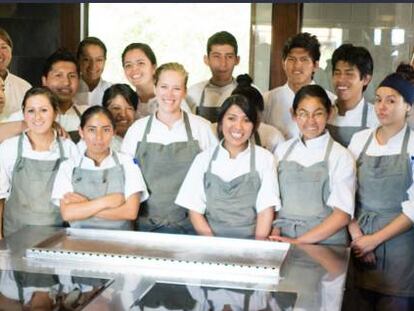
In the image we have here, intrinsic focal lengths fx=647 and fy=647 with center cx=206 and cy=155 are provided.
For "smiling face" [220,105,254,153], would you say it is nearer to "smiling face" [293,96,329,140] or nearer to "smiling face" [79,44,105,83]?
"smiling face" [293,96,329,140]

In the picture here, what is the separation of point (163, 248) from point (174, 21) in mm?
1380

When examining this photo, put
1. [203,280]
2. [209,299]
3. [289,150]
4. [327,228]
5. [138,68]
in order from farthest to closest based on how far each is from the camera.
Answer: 1. [138,68]
2. [289,150]
3. [327,228]
4. [203,280]
5. [209,299]

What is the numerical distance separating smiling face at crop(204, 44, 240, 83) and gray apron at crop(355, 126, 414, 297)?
69cm

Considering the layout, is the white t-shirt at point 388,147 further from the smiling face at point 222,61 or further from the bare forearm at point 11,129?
the bare forearm at point 11,129

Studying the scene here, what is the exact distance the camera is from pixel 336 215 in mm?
1969

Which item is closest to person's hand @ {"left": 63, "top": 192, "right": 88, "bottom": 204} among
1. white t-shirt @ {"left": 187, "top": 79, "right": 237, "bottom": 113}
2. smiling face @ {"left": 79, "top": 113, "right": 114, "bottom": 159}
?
smiling face @ {"left": 79, "top": 113, "right": 114, "bottom": 159}

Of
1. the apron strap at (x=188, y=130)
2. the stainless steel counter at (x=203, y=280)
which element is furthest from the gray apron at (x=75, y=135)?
the stainless steel counter at (x=203, y=280)

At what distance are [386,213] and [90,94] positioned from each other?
4.18 feet

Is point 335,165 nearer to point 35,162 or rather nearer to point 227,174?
point 227,174

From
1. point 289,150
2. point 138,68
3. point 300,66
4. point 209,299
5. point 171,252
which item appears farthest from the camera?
point 138,68

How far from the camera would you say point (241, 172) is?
202 centimetres

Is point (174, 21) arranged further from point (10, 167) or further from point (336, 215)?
point (336, 215)

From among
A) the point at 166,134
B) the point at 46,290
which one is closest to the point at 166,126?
the point at 166,134

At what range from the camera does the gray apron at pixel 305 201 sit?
1999 mm
